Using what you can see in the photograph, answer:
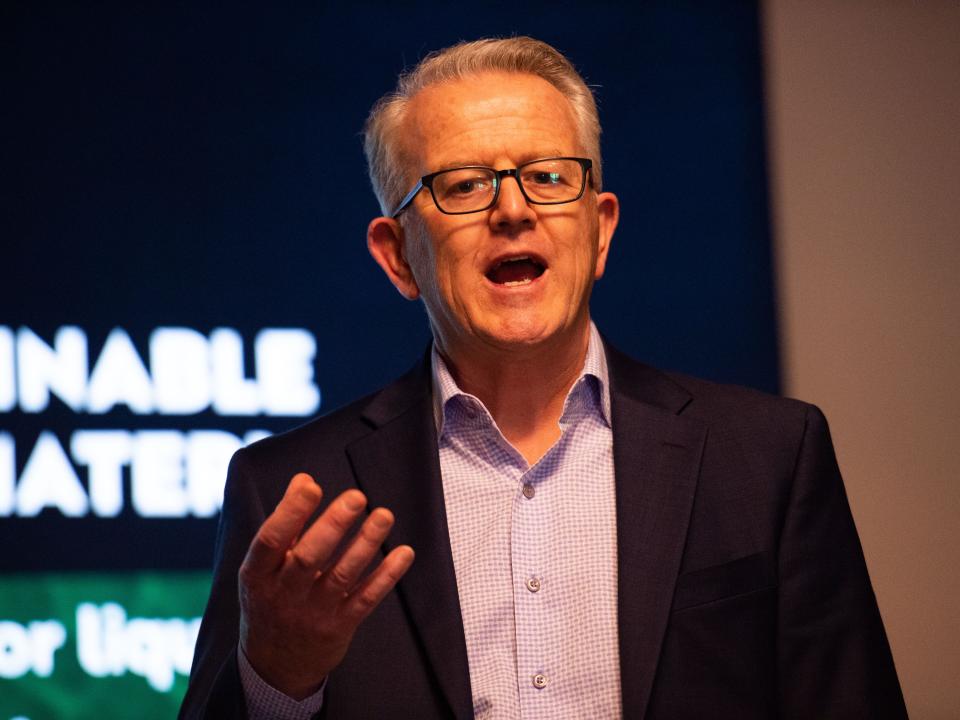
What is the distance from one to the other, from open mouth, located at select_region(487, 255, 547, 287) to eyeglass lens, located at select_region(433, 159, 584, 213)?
0.33ft

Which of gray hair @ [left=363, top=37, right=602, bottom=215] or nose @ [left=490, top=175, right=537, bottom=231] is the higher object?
gray hair @ [left=363, top=37, right=602, bottom=215]

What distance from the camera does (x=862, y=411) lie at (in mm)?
3389

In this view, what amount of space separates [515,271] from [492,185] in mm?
147

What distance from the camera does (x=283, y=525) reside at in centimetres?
136

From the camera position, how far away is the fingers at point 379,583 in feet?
4.50

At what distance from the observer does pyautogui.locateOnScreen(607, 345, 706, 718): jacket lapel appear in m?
1.65

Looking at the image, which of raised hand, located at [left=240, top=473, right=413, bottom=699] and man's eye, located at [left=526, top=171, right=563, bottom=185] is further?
man's eye, located at [left=526, top=171, right=563, bottom=185]

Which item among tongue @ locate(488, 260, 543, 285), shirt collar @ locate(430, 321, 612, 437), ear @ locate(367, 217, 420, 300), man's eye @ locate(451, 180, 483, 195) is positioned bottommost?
shirt collar @ locate(430, 321, 612, 437)

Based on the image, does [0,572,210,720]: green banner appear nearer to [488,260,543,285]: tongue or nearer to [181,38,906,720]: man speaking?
[181,38,906,720]: man speaking

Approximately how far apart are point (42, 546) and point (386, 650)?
171cm

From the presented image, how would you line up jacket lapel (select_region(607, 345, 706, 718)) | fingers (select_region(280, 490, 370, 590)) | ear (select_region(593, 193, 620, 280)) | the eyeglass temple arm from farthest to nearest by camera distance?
ear (select_region(593, 193, 620, 280)), the eyeglass temple arm, jacket lapel (select_region(607, 345, 706, 718)), fingers (select_region(280, 490, 370, 590))

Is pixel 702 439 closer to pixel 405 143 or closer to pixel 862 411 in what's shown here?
pixel 405 143

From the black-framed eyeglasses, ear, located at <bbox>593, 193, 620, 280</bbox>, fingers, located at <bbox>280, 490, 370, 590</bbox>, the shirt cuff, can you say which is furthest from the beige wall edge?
fingers, located at <bbox>280, 490, 370, 590</bbox>

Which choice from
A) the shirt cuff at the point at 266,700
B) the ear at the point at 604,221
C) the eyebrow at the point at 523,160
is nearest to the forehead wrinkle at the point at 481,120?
the eyebrow at the point at 523,160
